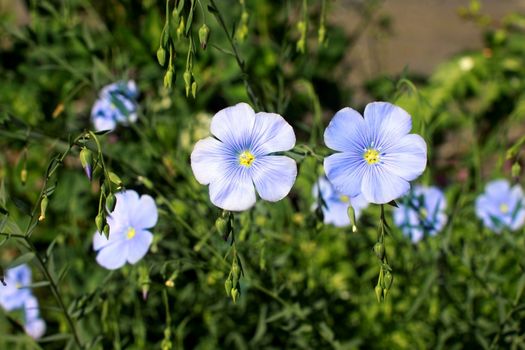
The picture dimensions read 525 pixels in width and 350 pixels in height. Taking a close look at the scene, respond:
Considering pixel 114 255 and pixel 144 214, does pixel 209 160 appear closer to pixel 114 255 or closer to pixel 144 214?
pixel 144 214

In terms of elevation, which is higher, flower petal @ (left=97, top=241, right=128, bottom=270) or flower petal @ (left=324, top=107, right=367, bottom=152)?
flower petal @ (left=324, top=107, right=367, bottom=152)

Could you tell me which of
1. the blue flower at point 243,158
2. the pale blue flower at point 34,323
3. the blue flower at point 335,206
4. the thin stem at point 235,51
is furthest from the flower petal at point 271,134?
the pale blue flower at point 34,323

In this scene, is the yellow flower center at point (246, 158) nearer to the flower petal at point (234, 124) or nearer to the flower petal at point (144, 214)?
the flower petal at point (234, 124)

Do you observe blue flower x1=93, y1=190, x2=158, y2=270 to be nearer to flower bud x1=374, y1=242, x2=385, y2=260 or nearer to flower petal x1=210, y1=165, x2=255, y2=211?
flower petal x1=210, y1=165, x2=255, y2=211

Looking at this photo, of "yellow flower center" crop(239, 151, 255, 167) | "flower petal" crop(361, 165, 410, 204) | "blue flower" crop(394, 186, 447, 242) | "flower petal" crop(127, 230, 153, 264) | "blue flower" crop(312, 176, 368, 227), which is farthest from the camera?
"blue flower" crop(312, 176, 368, 227)

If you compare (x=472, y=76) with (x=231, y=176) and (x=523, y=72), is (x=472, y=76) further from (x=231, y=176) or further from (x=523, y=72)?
(x=231, y=176)

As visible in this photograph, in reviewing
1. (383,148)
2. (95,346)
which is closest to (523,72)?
(383,148)

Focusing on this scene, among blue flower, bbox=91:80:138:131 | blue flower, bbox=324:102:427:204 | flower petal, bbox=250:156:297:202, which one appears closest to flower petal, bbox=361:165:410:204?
blue flower, bbox=324:102:427:204
